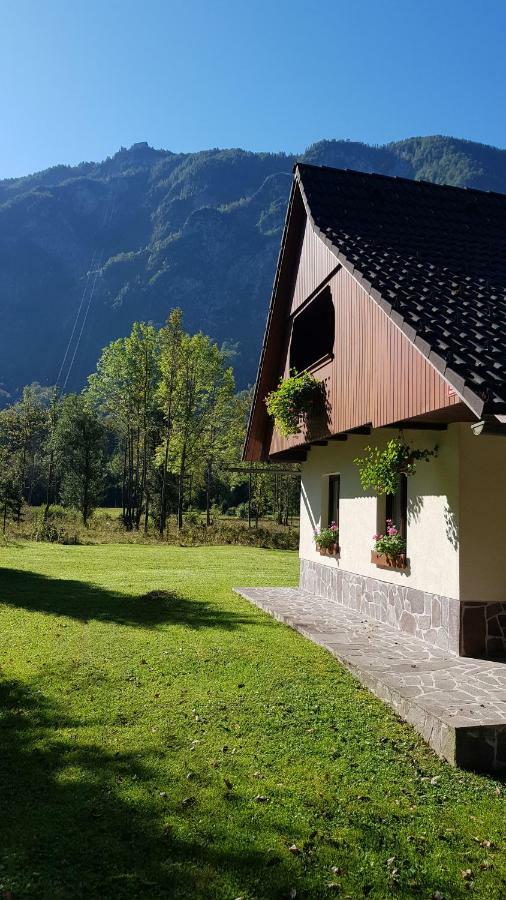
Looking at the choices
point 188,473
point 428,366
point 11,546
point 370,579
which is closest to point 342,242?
point 428,366

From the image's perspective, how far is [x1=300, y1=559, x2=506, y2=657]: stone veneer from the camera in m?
6.68

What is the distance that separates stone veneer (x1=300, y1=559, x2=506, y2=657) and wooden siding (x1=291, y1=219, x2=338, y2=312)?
4759 mm

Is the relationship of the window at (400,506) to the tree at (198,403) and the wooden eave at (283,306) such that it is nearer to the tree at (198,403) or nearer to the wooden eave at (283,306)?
the wooden eave at (283,306)

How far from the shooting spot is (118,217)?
6855 inches

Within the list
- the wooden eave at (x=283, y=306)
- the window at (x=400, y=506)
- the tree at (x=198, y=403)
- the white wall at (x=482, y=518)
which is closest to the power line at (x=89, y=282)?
the tree at (x=198, y=403)

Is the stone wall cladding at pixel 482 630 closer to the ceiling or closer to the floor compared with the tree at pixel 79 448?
closer to the floor

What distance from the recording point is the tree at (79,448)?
3850 cm

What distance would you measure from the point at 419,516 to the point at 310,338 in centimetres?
507

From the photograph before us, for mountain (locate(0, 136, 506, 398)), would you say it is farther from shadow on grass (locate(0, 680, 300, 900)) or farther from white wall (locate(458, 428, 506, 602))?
shadow on grass (locate(0, 680, 300, 900))

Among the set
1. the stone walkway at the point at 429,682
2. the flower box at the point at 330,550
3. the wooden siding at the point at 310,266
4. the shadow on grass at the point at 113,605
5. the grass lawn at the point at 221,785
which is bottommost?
the shadow on grass at the point at 113,605

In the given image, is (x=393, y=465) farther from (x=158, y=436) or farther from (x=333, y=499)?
(x=158, y=436)

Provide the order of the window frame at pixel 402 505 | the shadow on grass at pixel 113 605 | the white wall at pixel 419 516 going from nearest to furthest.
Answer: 1. the white wall at pixel 419 516
2. the window frame at pixel 402 505
3. the shadow on grass at pixel 113 605

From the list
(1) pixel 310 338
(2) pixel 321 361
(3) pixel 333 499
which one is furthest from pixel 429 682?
(1) pixel 310 338

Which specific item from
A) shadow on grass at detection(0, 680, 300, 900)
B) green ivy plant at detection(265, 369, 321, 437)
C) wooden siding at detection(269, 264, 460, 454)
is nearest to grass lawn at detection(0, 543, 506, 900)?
shadow on grass at detection(0, 680, 300, 900)
